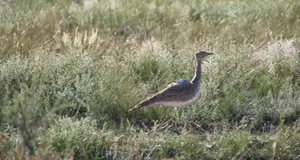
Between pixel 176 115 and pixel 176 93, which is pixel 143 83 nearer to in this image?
pixel 176 115

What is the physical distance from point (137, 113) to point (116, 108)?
24cm

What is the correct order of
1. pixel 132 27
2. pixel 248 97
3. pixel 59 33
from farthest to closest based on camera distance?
pixel 132 27
pixel 59 33
pixel 248 97

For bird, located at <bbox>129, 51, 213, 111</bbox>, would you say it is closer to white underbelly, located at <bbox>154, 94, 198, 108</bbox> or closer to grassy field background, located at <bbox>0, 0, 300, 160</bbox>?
white underbelly, located at <bbox>154, 94, 198, 108</bbox>

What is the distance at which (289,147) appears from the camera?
7.10 m

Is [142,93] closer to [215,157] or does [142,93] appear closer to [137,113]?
[137,113]

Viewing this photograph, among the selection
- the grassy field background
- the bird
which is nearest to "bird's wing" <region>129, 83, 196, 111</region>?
the bird

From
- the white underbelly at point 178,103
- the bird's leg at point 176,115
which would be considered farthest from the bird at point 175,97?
the bird's leg at point 176,115

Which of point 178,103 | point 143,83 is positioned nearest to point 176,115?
point 178,103

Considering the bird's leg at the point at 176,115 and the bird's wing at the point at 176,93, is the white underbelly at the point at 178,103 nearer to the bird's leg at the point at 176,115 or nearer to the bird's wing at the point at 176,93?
the bird's wing at the point at 176,93

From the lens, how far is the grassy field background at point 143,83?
7039 millimetres

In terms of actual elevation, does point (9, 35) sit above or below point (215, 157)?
above

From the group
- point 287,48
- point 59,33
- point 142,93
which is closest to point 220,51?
point 287,48

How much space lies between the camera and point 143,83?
9156mm

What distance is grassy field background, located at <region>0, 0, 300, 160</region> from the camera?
277 inches
